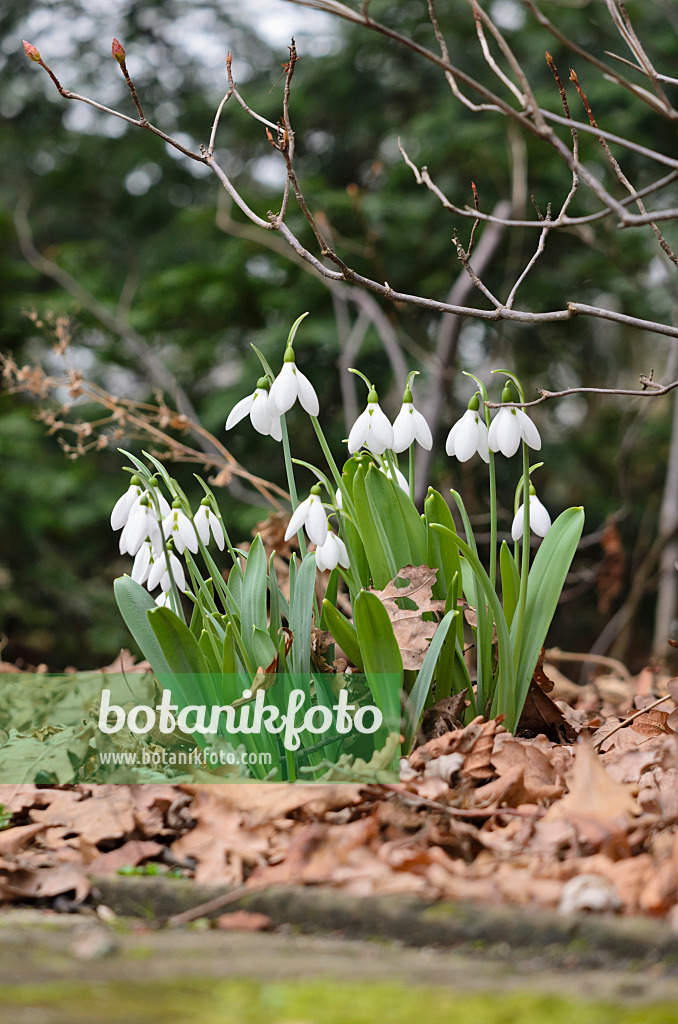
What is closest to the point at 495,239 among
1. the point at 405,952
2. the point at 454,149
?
the point at 454,149

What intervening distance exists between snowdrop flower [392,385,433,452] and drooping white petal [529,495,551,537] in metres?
0.26

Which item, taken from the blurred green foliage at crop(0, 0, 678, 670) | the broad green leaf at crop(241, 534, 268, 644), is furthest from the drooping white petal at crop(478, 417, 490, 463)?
the blurred green foliage at crop(0, 0, 678, 670)

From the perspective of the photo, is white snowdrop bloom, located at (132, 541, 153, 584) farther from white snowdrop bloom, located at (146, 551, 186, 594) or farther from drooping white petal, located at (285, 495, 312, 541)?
drooping white petal, located at (285, 495, 312, 541)

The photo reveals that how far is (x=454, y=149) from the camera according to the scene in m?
4.39

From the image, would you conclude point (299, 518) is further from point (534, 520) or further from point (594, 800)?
point (594, 800)

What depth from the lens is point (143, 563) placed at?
5.61ft

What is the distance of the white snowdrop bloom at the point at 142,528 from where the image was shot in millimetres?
1617

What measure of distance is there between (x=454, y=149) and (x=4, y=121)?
9.85 feet

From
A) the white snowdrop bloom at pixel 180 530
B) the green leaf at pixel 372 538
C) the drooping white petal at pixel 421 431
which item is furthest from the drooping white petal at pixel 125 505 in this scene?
the drooping white petal at pixel 421 431

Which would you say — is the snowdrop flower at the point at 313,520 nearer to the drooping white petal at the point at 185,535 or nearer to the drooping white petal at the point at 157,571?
the drooping white petal at the point at 185,535

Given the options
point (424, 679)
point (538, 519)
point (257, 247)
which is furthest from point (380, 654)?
point (257, 247)

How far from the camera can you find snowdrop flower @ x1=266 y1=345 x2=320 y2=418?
1.50 metres

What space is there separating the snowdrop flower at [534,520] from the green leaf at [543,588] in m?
0.02

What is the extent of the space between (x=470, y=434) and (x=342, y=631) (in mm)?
457
